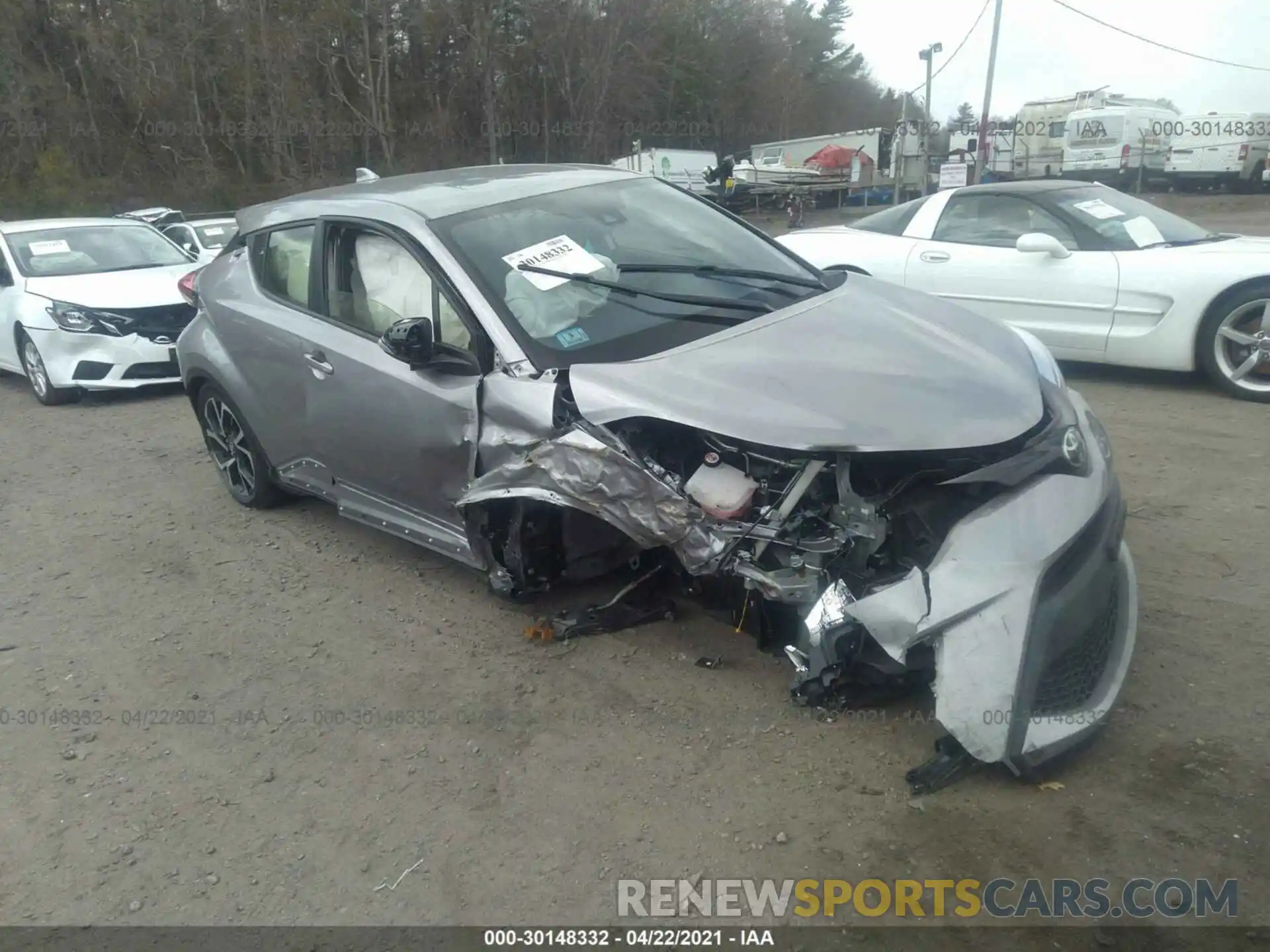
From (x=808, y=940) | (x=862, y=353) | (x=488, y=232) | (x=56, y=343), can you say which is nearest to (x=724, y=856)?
(x=808, y=940)

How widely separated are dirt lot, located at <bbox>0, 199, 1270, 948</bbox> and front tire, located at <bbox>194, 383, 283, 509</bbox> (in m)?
0.61

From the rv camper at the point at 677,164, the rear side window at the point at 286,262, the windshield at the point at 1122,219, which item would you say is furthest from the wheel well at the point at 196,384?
the rv camper at the point at 677,164

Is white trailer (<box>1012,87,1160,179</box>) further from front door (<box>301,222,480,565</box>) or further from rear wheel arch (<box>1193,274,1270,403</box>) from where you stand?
front door (<box>301,222,480,565</box>)

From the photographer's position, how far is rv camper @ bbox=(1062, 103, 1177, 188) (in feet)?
90.0

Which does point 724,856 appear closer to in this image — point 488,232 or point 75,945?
point 75,945

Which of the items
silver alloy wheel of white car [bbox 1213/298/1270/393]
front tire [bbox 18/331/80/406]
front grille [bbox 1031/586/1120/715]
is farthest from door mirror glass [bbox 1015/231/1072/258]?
front tire [bbox 18/331/80/406]

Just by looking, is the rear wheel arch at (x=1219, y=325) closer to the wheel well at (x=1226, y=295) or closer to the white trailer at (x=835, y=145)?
the wheel well at (x=1226, y=295)

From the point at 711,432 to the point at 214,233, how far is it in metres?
12.0

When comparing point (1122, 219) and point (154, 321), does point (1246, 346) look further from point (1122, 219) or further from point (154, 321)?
point (154, 321)

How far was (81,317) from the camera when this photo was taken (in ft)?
27.9

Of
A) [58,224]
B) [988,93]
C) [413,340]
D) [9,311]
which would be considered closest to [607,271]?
[413,340]

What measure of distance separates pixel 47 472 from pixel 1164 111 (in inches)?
1303

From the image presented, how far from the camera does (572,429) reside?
3414 millimetres

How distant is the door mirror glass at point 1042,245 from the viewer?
6.63 metres
